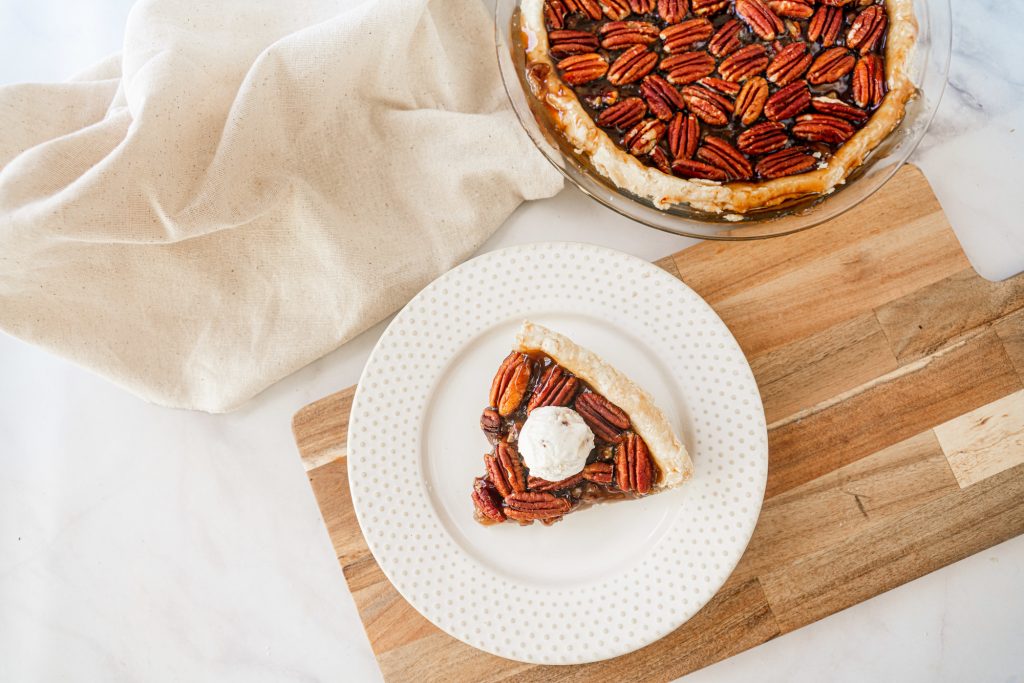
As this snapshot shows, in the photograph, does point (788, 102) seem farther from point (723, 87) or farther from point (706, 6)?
point (706, 6)

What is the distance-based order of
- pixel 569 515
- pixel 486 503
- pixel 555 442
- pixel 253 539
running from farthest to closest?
1. pixel 253 539
2. pixel 569 515
3. pixel 486 503
4. pixel 555 442

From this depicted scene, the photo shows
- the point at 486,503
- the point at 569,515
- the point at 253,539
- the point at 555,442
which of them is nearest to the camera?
the point at 555,442

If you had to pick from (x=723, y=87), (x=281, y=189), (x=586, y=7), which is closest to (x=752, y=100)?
(x=723, y=87)

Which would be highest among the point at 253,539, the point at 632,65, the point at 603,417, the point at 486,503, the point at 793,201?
the point at 632,65

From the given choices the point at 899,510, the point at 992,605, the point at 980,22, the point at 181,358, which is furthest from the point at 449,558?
the point at 980,22

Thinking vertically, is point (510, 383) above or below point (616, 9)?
below

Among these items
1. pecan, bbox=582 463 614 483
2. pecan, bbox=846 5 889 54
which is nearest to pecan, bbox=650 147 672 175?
pecan, bbox=846 5 889 54
